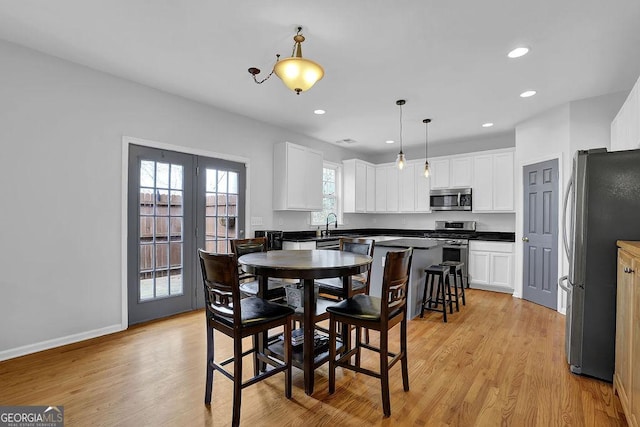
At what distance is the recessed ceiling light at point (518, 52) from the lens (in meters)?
2.78

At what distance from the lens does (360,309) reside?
215 centimetres

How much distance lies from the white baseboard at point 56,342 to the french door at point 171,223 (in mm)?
238

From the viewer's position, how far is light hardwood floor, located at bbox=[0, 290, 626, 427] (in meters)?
1.97

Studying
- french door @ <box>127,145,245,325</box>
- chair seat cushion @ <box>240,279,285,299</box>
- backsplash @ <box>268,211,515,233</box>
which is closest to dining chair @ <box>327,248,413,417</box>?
chair seat cushion @ <box>240,279,285,299</box>

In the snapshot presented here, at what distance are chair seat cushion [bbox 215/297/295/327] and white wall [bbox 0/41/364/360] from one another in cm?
203

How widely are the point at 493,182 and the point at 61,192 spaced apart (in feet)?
19.7

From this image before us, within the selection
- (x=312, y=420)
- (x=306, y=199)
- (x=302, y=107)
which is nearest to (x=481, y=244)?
(x=306, y=199)

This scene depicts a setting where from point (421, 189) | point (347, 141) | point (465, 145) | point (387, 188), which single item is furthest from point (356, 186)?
point (465, 145)

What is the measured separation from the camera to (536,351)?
9.68 ft

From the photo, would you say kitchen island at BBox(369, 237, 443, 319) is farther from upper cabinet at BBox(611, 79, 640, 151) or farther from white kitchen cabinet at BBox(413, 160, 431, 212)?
white kitchen cabinet at BBox(413, 160, 431, 212)

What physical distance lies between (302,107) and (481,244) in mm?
3725

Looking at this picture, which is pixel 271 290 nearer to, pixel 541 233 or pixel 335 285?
pixel 335 285

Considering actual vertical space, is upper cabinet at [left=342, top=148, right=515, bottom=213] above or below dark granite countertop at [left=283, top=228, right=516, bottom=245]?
above

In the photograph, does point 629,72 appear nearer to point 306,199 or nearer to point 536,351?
Answer: point 536,351
